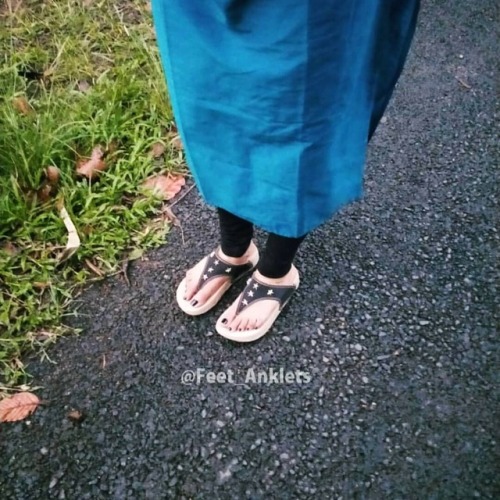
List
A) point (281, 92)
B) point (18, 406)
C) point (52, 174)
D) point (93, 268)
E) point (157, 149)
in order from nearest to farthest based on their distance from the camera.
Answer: point (281, 92)
point (18, 406)
point (93, 268)
point (52, 174)
point (157, 149)

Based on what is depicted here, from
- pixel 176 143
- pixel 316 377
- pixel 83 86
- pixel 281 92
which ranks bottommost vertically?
pixel 316 377

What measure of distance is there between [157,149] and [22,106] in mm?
483

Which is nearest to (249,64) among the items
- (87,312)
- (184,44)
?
(184,44)

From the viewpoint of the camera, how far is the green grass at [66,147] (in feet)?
5.47

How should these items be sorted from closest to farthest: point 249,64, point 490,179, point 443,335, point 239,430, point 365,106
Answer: point 249,64 → point 365,106 → point 239,430 → point 443,335 → point 490,179

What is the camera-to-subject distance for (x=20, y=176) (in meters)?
1.86

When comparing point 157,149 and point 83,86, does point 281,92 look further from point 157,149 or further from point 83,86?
point 83,86

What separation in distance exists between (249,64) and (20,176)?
3.57 feet

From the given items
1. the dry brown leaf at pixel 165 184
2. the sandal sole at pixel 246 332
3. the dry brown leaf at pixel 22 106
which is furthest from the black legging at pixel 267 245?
the dry brown leaf at pixel 22 106

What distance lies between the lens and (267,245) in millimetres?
1489

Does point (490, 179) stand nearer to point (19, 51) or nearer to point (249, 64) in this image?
point (249, 64)

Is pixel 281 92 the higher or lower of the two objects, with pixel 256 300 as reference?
higher

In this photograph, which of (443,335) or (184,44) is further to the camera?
(443,335)

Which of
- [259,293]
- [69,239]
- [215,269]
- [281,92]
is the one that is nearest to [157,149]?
[69,239]
